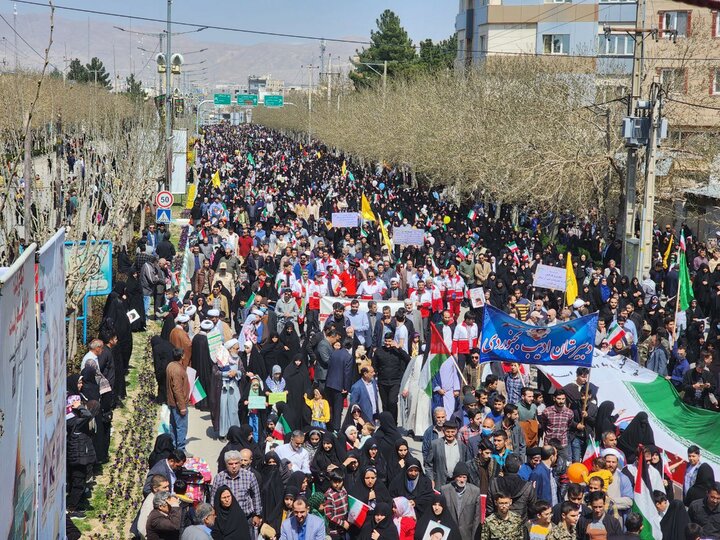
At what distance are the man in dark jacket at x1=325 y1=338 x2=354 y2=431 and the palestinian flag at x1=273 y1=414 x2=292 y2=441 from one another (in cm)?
237

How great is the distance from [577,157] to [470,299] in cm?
1172

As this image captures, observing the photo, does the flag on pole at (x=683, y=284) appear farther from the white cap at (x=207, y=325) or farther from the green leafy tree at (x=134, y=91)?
the green leafy tree at (x=134, y=91)

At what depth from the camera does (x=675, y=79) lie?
36969 millimetres

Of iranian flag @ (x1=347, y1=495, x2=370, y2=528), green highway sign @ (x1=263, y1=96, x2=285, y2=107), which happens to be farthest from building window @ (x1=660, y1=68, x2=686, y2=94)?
green highway sign @ (x1=263, y1=96, x2=285, y2=107)

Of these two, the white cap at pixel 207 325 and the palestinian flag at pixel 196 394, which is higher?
the white cap at pixel 207 325

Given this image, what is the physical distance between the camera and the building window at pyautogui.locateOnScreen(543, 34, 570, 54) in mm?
67125

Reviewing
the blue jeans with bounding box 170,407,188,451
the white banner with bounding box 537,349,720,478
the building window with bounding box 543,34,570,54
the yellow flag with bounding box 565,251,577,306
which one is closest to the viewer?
the white banner with bounding box 537,349,720,478

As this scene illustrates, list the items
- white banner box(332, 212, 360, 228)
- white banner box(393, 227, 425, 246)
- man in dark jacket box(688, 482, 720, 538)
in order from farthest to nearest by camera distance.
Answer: white banner box(332, 212, 360, 228) → white banner box(393, 227, 425, 246) → man in dark jacket box(688, 482, 720, 538)

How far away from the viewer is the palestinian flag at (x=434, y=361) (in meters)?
13.8

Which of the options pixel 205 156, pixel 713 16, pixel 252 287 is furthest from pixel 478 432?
pixel 205 156

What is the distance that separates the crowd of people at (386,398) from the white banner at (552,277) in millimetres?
534

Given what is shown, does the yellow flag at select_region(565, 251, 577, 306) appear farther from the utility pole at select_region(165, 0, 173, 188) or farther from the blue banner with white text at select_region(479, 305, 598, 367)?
the utility pole at select_region(165, 0, 173, 188)

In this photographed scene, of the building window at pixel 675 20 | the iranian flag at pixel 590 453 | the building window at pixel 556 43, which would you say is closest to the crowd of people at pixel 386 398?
the iranian flag at pixel 590 453

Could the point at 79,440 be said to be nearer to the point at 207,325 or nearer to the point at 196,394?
the point at 196,394
